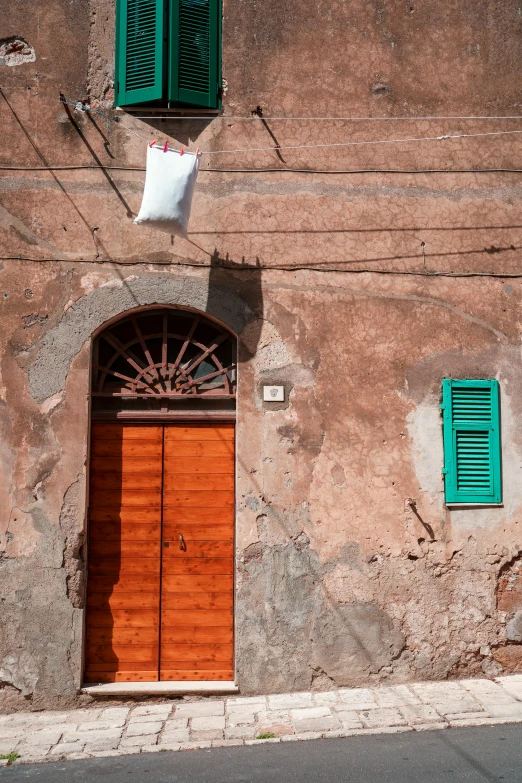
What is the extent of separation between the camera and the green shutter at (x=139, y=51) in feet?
24.4

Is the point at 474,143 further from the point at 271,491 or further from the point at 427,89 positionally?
the point at 271,491

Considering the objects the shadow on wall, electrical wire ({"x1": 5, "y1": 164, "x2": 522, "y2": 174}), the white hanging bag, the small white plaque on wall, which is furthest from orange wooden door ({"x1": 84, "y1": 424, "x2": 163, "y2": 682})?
electrical wire ({"x1": 5, "y1": 164, "x2": 522, "y2": 174})

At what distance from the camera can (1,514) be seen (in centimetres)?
703

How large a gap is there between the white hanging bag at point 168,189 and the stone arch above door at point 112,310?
1.98 feet

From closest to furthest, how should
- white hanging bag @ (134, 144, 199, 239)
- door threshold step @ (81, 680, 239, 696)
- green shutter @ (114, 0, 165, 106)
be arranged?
white hanging bag @ (134, 144, 199, 239) → door threshold step @ (81, 680, 239, 696) → green shutter @ (114, 0, 165, 106)

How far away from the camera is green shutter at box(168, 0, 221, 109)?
294 inches

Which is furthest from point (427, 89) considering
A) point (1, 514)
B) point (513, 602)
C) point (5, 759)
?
point (5, 759)

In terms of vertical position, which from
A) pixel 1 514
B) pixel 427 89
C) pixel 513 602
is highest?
pixel 427 89

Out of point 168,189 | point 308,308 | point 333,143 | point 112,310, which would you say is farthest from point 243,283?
point 333,143

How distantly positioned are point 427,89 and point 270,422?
3.53 metres

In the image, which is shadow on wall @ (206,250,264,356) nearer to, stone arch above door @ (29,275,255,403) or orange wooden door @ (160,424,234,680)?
Answer: stone arch above door @ (29,275,255,403)

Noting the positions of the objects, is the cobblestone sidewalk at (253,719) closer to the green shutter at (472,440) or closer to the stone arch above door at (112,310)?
the green shutter at (472,440)

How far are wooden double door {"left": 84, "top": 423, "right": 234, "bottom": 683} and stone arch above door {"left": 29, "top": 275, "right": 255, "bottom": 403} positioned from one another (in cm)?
66

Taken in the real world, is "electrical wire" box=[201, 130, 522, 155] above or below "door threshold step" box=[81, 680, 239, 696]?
above
